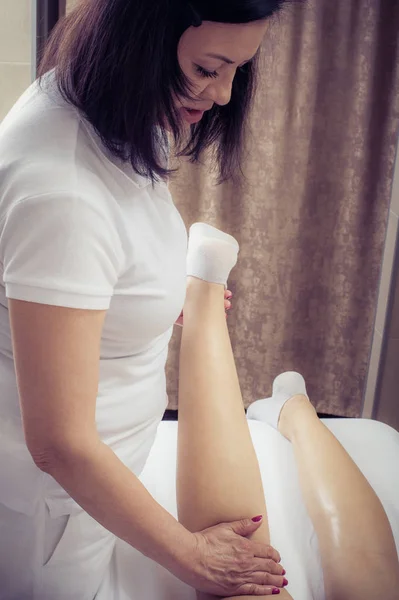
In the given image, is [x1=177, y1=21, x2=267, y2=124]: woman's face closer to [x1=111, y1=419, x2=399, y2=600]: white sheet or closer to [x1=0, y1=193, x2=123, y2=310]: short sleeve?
[x1=0, y1=193, x2=123, y2=310]: short sleeve

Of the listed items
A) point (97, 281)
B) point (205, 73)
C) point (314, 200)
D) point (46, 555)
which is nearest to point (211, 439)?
point (46, 555)

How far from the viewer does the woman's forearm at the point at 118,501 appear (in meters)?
0.85

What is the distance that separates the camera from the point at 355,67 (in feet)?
6.89

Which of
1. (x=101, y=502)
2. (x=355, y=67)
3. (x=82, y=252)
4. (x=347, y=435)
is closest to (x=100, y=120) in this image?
(x=82, y=252)

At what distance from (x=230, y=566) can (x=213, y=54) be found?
2.29 feet

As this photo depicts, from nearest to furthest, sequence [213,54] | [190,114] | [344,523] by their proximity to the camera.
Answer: [213,54] → [190,114] → [344,523]

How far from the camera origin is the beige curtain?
6.83ft

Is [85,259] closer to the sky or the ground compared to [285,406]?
closer to the sky

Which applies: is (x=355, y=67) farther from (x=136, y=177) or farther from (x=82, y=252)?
(x=82, y=252)

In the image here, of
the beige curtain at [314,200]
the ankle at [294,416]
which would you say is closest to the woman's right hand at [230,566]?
the ankle at [294,416]

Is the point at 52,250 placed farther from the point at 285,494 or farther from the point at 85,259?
the point at 285,494

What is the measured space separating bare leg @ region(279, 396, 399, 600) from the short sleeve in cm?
62

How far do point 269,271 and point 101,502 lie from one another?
1.53 metres

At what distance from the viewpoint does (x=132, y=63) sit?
2.65ft
